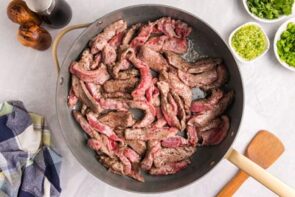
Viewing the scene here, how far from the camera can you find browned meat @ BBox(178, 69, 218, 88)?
5.23 feet

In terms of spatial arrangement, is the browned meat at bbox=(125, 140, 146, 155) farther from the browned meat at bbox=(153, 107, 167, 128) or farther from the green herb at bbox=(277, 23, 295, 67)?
the green herb at bbox=(277, 23, 295, 67)

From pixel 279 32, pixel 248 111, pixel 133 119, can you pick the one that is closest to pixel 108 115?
pixel 133 119

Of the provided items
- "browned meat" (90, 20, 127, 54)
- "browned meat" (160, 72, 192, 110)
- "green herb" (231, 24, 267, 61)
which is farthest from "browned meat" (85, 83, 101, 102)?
"green herb" (231, 24, 267, 61)

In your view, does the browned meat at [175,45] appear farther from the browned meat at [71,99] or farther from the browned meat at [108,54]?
the browned meat at [71,99]

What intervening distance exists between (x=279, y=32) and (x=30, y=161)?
95 cm

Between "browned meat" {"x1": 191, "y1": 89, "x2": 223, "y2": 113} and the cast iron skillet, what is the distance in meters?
0.06

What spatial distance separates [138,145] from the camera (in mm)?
1602

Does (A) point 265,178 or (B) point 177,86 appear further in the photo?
(B) point 177,86

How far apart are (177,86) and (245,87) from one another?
26 cm

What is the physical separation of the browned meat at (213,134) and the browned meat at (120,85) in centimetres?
28

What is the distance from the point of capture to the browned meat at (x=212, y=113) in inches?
62.4

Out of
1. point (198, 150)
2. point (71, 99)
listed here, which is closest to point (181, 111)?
point (198, 150)

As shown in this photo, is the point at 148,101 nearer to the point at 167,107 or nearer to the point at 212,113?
the point at 167,107

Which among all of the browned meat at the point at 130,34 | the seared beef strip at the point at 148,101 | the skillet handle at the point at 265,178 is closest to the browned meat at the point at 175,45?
the seared beef strip at the point at 148,101
